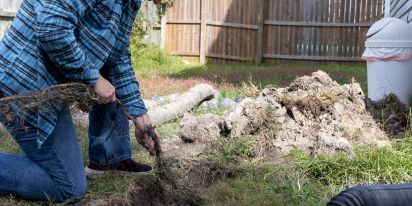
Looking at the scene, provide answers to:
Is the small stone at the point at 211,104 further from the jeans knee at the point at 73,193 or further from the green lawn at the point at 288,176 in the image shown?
the jeans knee at the point at 73,193

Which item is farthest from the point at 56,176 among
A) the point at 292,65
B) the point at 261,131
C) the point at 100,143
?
the point at 292,65

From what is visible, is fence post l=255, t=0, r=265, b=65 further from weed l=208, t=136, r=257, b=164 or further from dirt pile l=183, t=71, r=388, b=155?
weed l=208, t=136, r=257, b=164

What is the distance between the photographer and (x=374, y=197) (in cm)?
201

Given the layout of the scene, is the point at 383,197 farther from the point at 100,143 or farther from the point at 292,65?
the point at 292,65

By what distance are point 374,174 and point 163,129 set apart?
8.38 ft

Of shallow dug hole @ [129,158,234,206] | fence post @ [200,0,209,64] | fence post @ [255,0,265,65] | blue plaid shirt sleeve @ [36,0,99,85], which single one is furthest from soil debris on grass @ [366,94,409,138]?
fence post @ [200,0,209,64]

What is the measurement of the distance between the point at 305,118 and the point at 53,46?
9.27 ft

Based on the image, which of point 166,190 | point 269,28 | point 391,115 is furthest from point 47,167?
point 269,28

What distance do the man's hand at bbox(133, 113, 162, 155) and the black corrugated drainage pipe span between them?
151cm

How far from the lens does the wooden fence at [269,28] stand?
51.6ft

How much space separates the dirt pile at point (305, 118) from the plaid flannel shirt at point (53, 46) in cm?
203

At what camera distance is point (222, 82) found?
10422mm

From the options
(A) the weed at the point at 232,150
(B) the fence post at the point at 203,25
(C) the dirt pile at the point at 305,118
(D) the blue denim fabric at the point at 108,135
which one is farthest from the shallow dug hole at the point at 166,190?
(B) the fence post at the point at 203,25

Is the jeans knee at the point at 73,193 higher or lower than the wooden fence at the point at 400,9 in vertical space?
lower
